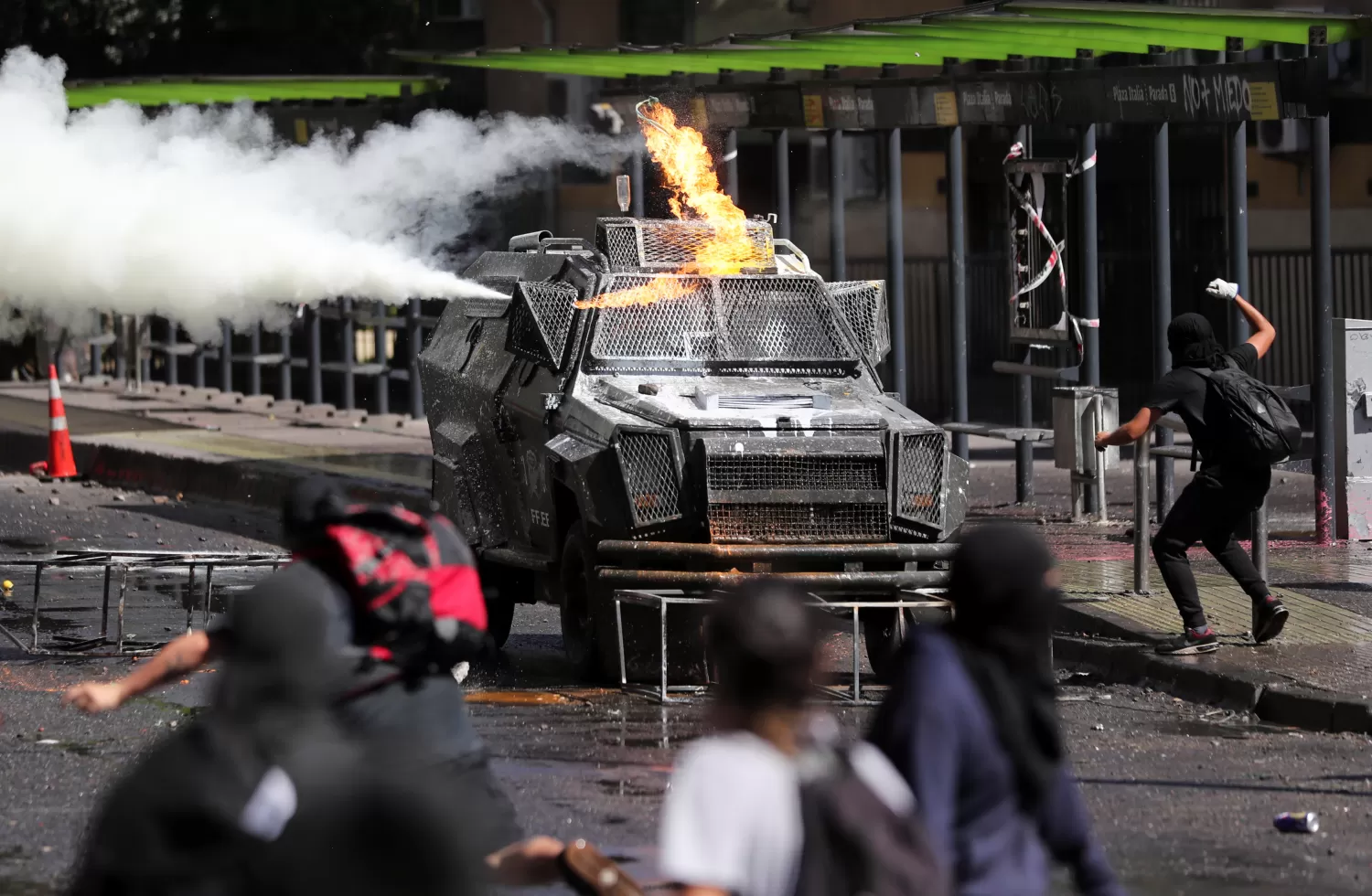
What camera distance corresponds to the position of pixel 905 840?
3770mm

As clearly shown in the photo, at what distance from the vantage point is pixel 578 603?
11.7 meters

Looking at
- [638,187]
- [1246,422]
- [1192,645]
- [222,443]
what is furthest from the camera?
[222,443]

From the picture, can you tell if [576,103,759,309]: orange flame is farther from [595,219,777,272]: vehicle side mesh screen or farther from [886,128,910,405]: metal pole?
[886,128,910,405]: metal pole

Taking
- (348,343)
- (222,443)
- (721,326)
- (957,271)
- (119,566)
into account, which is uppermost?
(957,271)

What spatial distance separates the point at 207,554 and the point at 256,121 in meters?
12.7

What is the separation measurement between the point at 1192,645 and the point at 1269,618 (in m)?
0.41

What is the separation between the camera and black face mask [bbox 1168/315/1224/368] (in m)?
11.3

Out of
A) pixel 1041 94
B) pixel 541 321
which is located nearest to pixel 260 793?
pixel 541 321

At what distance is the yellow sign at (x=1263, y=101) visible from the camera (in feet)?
46.6

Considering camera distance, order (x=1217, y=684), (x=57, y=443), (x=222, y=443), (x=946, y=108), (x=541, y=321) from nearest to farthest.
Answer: (x=1217, y=684)
(x=541, y=321)
(x=946, y=108)
(x=57, y=443)
(x=222, y=443)

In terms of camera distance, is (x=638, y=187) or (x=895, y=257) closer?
(x=895, y=257)

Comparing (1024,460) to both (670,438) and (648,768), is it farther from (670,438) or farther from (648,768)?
(648,768)

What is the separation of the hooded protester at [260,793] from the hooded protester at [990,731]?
1.03 m

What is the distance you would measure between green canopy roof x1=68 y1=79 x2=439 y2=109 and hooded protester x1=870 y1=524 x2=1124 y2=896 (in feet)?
67.5
